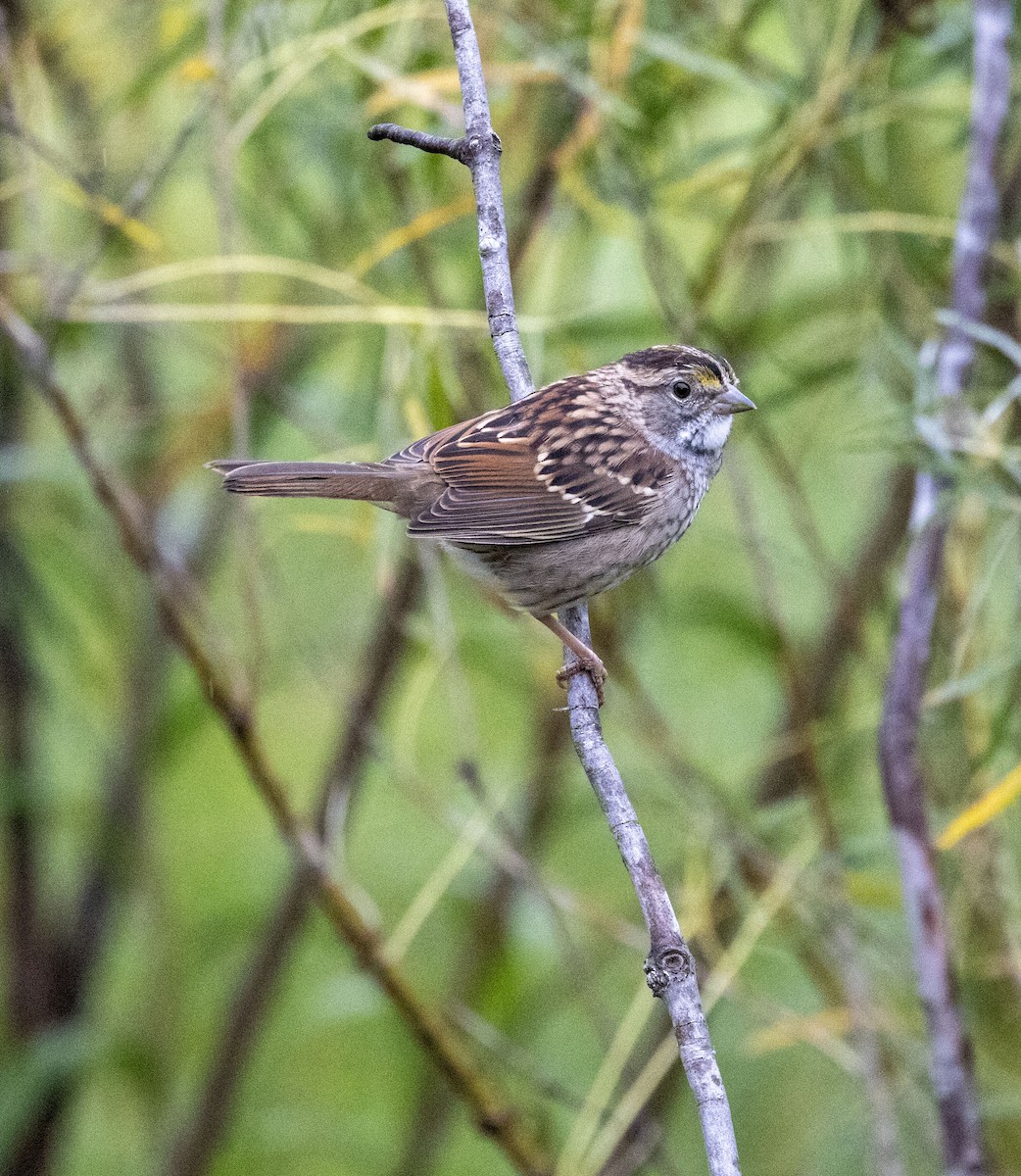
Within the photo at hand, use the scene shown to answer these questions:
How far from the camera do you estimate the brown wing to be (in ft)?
11.0

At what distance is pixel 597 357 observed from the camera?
4.38m

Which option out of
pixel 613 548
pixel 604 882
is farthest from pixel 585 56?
pixel 604 882

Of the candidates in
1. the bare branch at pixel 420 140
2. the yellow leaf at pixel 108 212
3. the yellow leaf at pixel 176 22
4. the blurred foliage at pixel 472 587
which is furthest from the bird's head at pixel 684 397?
the yellow leaf at pixel 176 22

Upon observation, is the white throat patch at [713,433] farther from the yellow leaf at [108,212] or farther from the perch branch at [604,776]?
the yellow leaf at [108,212]

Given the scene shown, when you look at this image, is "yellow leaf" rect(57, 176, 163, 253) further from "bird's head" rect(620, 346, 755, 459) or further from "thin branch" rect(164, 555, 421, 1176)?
"bird's head" rect(620, 346, 755, 459)

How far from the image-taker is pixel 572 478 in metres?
3.57

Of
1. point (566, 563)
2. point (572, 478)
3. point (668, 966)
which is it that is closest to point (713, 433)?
point (572, 478)

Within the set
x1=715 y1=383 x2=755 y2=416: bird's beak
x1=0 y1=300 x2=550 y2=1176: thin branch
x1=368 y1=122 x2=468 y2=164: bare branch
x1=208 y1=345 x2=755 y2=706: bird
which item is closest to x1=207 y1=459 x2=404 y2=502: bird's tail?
x1=208 y1=345 x2=755 y2=706: bird

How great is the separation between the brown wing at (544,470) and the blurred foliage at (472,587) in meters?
0.16

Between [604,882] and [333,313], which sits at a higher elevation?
[333,313]

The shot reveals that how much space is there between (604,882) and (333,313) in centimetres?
246

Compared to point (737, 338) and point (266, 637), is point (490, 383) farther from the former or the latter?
point (266, 637)

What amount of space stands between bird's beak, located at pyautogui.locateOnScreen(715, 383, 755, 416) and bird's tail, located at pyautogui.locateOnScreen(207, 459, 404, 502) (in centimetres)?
85

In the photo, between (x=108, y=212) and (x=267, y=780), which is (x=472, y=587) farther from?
(x=108, y=212)
